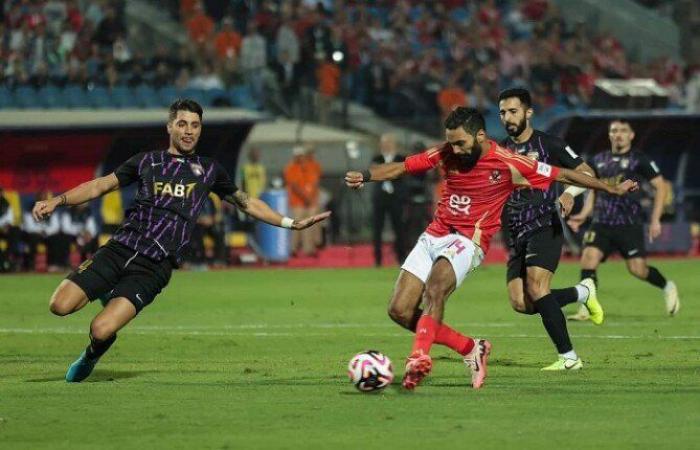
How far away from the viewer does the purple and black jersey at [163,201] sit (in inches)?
465

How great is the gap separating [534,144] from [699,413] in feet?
12.9

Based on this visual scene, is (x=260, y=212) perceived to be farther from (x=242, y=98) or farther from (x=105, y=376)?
(x=242, y=98)

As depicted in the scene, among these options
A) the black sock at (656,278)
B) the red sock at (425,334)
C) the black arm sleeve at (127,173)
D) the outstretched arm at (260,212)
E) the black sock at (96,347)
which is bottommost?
the black sock at (656,278)

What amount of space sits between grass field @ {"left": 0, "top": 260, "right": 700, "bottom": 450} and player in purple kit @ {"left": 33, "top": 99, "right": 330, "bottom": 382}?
675 millimetres

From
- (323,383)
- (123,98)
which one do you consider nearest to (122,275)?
(323,383)

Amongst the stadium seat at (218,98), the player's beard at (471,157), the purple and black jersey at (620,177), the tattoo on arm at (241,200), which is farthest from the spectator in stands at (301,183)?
the player's beard at (471,157)

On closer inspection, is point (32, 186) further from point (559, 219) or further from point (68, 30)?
point (559, 219)

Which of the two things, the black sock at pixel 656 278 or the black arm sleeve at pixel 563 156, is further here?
the black sock at pixel 656 278

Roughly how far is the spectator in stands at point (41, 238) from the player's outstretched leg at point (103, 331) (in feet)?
47.7

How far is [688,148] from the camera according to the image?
101 feet

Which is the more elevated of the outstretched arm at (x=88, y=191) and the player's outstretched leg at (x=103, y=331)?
the outstretched arm at (x=88, y=191)

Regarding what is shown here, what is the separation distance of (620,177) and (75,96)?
1650 cm

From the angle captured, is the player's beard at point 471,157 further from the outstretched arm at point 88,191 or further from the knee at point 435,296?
the outstretched arm at point 88,191

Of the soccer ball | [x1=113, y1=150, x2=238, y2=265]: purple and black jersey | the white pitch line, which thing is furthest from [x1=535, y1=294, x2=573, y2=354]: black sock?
the white pitch line
